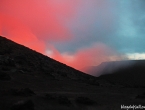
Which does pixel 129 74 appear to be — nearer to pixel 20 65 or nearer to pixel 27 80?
pixel 20 65

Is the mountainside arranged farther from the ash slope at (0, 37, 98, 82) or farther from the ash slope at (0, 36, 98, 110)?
the ash slope at (0, 37, 98, 82)

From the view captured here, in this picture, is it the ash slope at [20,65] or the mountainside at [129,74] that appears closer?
the ash slope at [20,65]

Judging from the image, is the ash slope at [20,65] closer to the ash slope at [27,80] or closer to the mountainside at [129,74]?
the ash slope at [27,80]

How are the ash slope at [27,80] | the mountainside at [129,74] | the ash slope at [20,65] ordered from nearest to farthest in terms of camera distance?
the ash slope at [27,80], the ash slope at [20,65], the mountainside at [129,74]

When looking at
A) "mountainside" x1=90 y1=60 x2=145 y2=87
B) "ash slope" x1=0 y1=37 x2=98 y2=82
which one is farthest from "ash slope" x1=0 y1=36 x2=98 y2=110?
"mountainside" x1=90 y1=60 x2=145 y2=87

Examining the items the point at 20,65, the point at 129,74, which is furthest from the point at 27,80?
the point at 129,74

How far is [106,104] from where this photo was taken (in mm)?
22391

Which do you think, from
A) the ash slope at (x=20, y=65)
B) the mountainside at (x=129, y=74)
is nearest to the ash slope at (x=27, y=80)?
the ash slope at (x=20, y=65)

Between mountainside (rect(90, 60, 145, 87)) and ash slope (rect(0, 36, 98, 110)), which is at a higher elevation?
mountainside (rect(90, 60, 145, 87))

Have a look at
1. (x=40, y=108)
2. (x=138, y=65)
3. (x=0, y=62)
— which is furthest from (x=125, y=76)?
(x=40, y=108)

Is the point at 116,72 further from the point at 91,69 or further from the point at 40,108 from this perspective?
the point at 40,108

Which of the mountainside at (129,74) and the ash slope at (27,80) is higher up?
the mountainside at (129,74)

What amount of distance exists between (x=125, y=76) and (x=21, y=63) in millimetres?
54602

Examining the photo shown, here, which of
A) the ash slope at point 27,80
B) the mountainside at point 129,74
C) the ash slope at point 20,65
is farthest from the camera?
the mountainside at point 129,74
